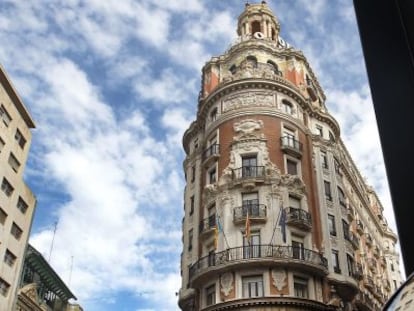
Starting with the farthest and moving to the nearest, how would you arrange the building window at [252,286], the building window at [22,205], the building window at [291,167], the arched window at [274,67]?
1. the building window at [22,205]
2. the arched window at [274,67]
3. the building window at [291,167]
4. the building window at [252,286]

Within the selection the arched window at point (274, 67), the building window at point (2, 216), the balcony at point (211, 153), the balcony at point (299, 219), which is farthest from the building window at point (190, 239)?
the arched window at point (274, 67)

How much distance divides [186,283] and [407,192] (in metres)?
34.8

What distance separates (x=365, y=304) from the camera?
3750 cm

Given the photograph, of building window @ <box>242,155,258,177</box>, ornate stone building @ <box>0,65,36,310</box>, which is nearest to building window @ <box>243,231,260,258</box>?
building window @ <box>242,155,258,177</box>

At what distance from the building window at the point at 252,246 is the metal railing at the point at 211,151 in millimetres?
7191

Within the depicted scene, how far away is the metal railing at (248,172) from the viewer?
114ft

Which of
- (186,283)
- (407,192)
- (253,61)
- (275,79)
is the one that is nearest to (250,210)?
(186,283)

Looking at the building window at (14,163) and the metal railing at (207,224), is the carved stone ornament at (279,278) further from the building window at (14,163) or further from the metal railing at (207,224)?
the building window at (14,163)

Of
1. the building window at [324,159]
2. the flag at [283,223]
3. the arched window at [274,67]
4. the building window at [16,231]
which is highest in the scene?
the arched window at [274,67]

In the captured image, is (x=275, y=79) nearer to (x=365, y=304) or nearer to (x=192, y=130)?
(x=192, y=130)

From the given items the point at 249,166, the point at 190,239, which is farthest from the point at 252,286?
the point at 190,239

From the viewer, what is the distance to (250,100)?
38.5m

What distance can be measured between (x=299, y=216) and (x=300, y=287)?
467cm

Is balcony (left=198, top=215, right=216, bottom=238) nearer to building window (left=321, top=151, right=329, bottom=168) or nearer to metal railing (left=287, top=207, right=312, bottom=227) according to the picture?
metal railing (left=287, top=207, right=312, bottom=227)
